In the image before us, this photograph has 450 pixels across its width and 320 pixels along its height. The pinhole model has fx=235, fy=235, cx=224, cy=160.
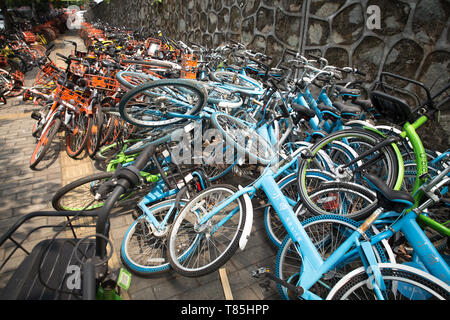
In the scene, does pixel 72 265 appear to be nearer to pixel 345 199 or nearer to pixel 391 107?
pixel 345 199

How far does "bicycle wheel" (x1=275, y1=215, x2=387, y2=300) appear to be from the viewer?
80.7 inches

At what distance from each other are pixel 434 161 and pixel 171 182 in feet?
11.0

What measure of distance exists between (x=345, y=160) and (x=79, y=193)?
361 centimetres

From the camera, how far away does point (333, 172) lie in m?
2.80

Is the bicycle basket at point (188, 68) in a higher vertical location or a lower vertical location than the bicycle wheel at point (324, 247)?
higher

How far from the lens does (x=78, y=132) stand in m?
4.62

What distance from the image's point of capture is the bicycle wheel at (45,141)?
404cm

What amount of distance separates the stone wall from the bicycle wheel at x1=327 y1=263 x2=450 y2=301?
304 cm

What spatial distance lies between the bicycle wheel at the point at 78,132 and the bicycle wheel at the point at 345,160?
3785 millimetres

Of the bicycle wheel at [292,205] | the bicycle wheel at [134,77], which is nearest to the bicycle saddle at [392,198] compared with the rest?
the bicycle wheel at [292,205]

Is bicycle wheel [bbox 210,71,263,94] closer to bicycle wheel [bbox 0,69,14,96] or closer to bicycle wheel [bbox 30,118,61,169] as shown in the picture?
bicycle wheel [bbox 30,118,61,169]

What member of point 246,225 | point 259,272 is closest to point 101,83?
point 246,225

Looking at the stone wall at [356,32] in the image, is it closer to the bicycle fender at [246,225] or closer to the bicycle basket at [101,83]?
the bicycle fender at [246,225]
